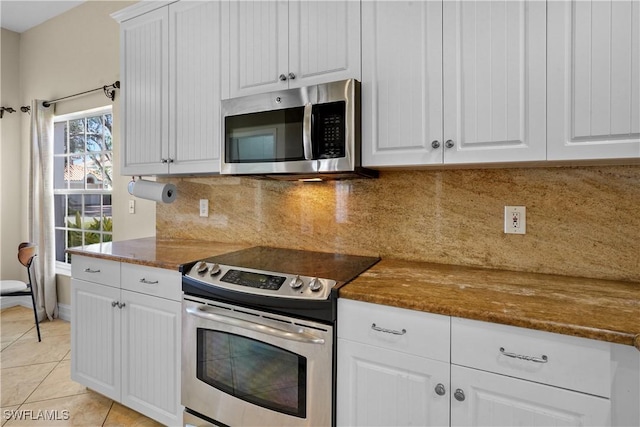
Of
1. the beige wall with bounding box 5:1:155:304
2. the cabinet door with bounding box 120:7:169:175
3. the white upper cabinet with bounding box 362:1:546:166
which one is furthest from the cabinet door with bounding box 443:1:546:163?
the beige wall with bounding box 5:1:155:304

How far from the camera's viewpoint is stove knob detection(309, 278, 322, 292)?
1376mm

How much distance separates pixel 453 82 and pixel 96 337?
7.58 feet

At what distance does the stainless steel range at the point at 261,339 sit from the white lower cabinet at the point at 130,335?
0.39 ft

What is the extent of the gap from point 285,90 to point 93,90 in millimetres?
2349

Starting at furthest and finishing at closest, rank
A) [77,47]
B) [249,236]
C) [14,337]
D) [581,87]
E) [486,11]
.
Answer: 1. [77,47]
2. [14,337]
3. [249,236]
4. [486,11]
5. [581,87]

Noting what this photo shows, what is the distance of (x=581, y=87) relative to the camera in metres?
1.24

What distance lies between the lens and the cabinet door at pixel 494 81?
4.28 ft

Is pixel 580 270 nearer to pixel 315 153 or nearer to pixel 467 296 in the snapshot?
pixel 467 296

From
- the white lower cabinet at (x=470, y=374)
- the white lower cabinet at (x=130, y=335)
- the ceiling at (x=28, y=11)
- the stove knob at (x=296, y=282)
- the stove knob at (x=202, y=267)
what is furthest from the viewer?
the ceiling at (x=28, y=11)

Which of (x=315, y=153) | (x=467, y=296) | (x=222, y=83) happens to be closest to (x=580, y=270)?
(x=467, y=296)

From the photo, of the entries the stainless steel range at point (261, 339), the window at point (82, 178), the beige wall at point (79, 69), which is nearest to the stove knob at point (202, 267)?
the stainless steel range at point (261, 339)

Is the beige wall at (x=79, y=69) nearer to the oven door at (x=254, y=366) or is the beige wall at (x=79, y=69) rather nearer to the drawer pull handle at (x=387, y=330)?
the oven door at (x=254, y=366)

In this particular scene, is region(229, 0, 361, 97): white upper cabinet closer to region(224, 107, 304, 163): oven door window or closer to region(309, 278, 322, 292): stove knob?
region(224, 107, 304, 163): oven door window

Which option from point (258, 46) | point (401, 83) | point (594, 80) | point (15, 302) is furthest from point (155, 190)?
point (15, 302)
